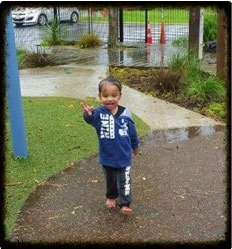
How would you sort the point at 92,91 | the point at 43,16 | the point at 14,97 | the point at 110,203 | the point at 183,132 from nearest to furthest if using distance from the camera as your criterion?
the point at 110,203 < the point at 14,97 < the point at 183,132 < the point at 92,91 < the point at 43,16

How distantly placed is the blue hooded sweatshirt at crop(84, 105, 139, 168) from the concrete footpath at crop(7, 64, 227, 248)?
45 centimetres

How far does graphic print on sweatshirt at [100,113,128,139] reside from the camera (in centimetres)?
375

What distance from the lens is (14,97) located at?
4.71 meters

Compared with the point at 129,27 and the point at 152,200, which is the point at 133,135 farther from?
the point at 129,27

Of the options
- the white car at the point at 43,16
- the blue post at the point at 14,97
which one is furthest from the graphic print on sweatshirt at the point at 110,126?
the white car at the point at 43,16

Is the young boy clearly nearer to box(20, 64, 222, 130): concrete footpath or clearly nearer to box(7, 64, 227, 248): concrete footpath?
box(7, 64, 227, 248): concrete footpath

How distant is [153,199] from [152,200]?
0.06 feet

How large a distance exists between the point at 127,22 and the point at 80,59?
21.2ft

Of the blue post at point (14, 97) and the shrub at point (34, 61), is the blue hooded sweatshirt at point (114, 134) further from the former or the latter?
the shrub at point (34, 61)

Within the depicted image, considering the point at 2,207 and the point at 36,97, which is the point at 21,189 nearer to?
the point at 2,207

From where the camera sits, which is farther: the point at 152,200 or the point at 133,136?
the point at 152,200

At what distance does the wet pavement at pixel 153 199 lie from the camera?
3.60 metres

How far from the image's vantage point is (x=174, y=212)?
3938 mm

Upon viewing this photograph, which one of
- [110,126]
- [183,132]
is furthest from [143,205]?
[183,132]
